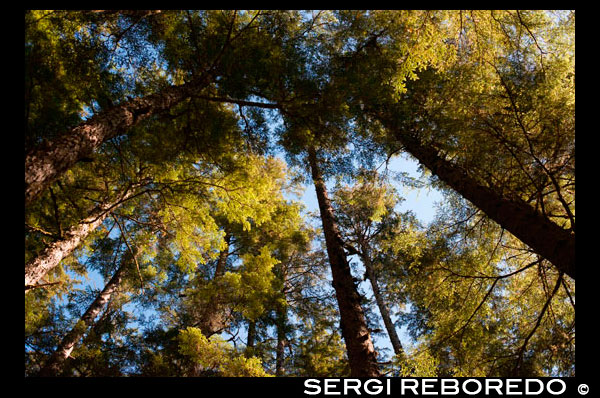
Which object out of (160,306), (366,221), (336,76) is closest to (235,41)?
(336,76)

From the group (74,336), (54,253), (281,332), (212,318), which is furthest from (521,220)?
(74,336)

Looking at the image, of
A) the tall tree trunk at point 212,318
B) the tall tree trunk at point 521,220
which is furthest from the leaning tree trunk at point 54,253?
the tall tree trunk at point 521,220

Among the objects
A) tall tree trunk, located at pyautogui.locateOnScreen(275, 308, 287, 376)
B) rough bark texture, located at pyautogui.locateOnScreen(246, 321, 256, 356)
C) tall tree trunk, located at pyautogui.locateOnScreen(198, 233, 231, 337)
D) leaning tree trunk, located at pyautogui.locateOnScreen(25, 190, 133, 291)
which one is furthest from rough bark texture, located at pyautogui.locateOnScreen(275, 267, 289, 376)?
leaning tree trunk, located at pyautogui.locateOnScreen(25, 190, 133, 291)

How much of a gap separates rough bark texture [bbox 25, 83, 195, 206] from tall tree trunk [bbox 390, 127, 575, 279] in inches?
196

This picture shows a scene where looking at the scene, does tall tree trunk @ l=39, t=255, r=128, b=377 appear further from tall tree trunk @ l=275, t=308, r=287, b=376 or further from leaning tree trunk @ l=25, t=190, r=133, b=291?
tall tree trunk @ l=275, t=308, r=287, b=376

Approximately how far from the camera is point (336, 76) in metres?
5.46

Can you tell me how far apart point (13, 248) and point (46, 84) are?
2.52m

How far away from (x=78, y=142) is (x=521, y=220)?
17.5 feet

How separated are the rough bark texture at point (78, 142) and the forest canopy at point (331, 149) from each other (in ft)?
0.08

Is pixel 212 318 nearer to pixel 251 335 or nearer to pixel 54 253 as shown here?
pixel 251 335

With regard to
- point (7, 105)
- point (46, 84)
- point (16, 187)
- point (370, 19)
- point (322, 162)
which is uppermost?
point (370, 19)

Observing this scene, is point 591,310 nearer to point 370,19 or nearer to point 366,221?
point 370,19

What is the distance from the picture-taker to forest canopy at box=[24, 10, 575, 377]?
12.8ft

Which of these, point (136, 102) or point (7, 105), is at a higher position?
point (136, 102)
